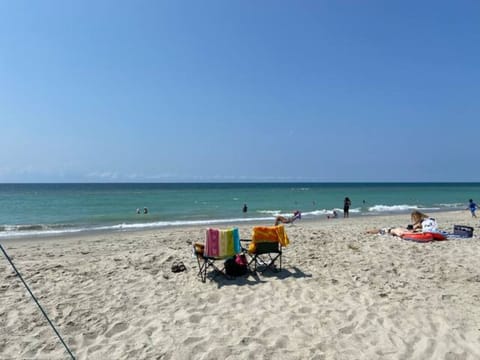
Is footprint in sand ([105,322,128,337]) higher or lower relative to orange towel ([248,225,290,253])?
lower

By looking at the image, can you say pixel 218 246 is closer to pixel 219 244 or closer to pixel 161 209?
pixel 219 244

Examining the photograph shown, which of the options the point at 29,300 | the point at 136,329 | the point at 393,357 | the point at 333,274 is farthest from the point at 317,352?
the point at 29,300

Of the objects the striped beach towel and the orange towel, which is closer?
the striped beach towel

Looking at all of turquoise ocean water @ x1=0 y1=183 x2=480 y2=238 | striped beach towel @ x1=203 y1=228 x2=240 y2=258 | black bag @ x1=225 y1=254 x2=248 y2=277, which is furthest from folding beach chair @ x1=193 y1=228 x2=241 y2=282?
turquoise ocean water @ x1=0 y1=183 x2=480 y2=238

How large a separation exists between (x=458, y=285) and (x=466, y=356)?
2.72m

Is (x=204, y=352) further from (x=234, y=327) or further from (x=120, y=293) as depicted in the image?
(x=120, y=293)

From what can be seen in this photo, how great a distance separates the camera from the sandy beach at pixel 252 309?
12.4 feet

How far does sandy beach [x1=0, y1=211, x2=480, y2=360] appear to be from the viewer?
3777 millimetres

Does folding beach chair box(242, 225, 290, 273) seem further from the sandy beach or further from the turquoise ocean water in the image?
the turquoise ocean water

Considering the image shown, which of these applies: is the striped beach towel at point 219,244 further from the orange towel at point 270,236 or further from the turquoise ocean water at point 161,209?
the turquoise ocean water at point 161,209

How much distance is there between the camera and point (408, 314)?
15.1 feet

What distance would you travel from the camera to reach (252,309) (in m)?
4.88

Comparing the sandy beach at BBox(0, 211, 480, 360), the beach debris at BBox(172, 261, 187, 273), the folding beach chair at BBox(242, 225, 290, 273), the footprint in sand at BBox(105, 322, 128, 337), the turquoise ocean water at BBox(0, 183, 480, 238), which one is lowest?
the turquoise ocean water at BBox(0, 183, 480, 238)

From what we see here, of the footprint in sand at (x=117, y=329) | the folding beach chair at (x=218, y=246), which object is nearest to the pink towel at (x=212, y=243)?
the folding beach chair at (x=218, y=246)
